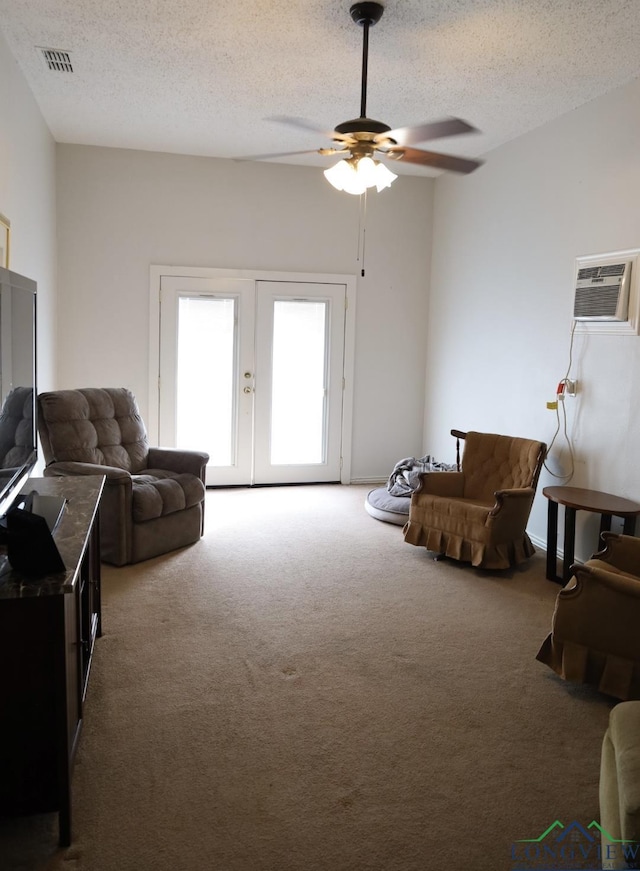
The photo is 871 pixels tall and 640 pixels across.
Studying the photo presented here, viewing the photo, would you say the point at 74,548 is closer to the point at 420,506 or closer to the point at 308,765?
the point at 308,765

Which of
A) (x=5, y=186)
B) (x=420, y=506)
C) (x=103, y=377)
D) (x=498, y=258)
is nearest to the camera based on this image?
(x=5, y=186)

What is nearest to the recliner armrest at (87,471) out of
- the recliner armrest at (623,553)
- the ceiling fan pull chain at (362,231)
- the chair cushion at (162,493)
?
the chair cushion at (162,493)

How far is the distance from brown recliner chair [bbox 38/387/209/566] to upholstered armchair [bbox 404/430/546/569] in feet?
4.90

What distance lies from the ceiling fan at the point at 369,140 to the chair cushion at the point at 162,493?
7.00 feet

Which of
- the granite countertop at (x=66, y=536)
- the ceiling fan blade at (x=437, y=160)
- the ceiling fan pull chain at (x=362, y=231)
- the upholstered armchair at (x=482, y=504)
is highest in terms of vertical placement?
the ceiling fan pull chain at (x=362, y=231)

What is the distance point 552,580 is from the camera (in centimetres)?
420

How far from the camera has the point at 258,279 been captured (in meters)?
6.20

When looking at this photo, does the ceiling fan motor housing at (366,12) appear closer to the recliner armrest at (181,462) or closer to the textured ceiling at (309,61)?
the textured ceiling at (309,61)

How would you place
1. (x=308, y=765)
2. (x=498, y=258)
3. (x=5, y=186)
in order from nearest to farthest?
1. (x=308, y=765)
2. (x=5, y=186)
3. (x=498, y=258)

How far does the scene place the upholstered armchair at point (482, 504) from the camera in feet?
13.8

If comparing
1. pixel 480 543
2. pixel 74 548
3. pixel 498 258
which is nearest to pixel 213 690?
pixel 74 548

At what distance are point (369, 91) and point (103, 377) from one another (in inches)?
127

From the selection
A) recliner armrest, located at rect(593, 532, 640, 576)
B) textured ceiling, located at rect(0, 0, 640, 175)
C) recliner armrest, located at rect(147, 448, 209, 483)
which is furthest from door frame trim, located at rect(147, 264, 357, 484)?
recliner armrest, located at rect(593, 532, 640, 576)

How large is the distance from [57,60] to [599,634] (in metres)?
4.14
